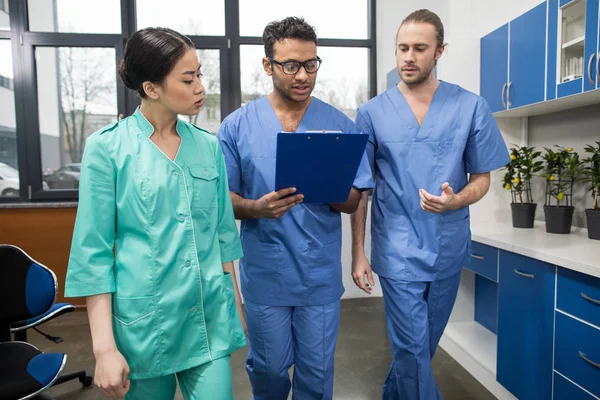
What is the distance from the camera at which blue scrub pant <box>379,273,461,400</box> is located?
156cm

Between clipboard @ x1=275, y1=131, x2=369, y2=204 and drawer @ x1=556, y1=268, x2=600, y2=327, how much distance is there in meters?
0.93

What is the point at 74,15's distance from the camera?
11.5 ft

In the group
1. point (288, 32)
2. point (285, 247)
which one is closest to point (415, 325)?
point (285, 247)

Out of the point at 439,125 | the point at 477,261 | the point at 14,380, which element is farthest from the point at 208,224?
the point at 477,261

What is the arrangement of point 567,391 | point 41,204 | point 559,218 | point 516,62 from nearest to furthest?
point 567,391 < point 559,218 < point 516,62 < point 41,204

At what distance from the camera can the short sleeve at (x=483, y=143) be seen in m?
1.61

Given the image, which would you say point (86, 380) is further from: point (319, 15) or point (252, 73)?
point (319, 15)

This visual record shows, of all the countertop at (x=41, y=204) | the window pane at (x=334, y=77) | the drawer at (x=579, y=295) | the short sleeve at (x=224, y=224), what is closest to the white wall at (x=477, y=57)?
the drawer at (x=579, y=295)

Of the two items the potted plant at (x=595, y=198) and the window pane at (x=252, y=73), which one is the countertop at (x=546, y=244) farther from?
the window pane at (x=252, y=73)

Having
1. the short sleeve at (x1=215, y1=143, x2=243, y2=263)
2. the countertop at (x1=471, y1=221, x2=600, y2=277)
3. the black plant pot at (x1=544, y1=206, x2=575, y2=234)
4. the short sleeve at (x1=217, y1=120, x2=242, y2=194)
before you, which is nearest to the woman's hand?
the short sleeve at (x1=215, y1=143, x2=243, y2=263)

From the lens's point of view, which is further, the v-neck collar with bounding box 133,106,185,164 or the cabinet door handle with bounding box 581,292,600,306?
the cabinet door handle with bounding box 581,292,600,306

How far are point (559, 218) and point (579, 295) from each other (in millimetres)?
720

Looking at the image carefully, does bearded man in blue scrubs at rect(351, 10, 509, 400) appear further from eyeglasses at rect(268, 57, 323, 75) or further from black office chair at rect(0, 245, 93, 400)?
black office chair at rect(0, 245, 93, 400)

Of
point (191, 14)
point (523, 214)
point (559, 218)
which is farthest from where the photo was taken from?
point (191, 14)
